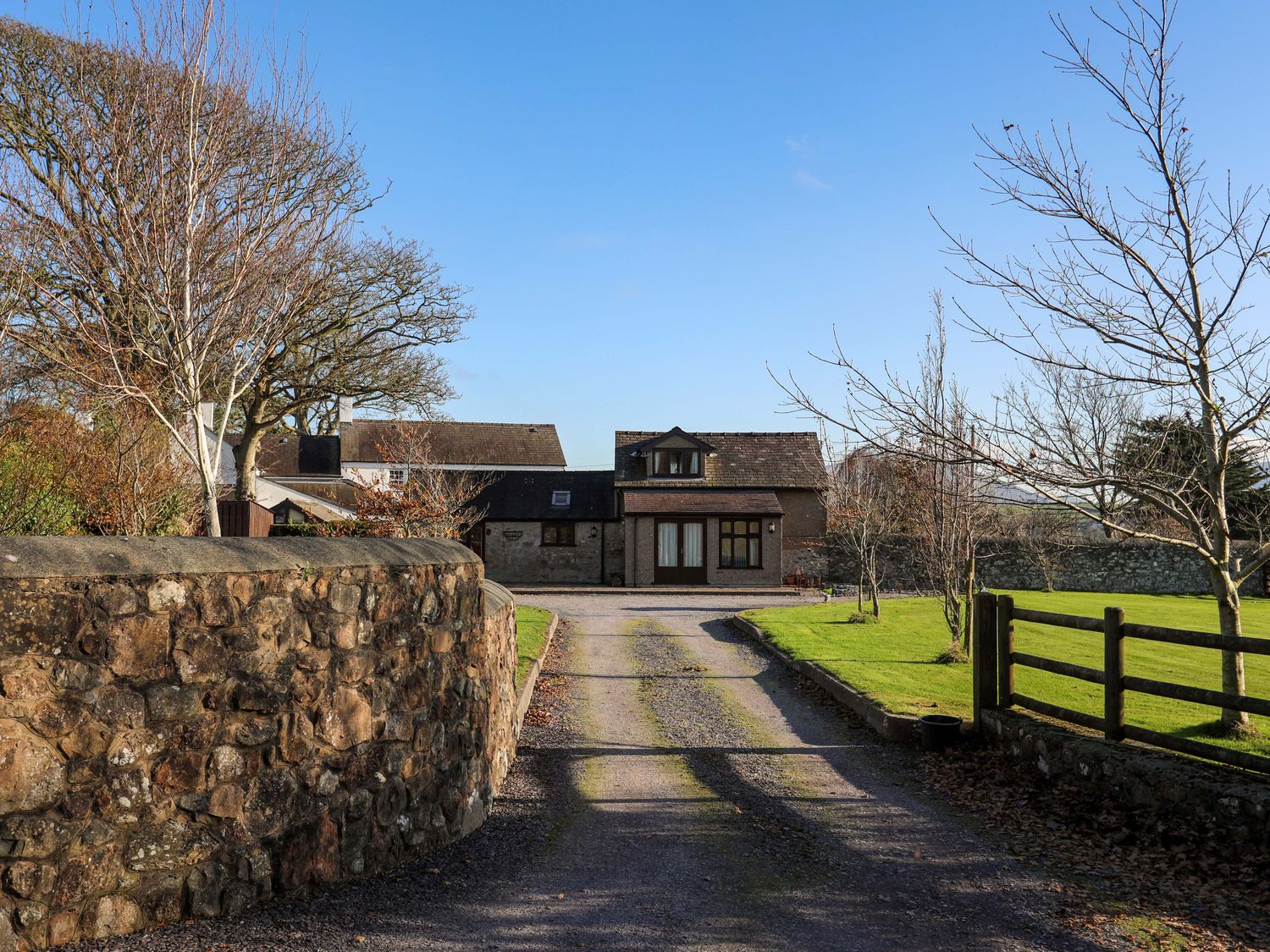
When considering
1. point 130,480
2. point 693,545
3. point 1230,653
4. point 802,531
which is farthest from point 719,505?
point 1230,653

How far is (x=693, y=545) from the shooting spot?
33.5 metres

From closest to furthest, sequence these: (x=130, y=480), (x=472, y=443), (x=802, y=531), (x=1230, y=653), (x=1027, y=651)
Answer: (x=1230, y=653)
(x=130, y=480)
(x=1027, y=651)
(x=802, y=531)
(x=472, y=443)

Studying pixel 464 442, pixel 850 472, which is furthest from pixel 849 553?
pixel 464 442

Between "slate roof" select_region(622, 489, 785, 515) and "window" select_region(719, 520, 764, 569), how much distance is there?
66 centimetres

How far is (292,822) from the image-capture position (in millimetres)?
4641

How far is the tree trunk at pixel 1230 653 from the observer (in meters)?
7.79

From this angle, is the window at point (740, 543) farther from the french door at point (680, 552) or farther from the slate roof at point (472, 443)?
the slate roof at point (472, 443)

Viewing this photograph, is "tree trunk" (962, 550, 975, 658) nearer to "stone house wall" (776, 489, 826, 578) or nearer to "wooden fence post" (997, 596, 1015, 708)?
"wooden fence post" (997, 596, 1015, 708)

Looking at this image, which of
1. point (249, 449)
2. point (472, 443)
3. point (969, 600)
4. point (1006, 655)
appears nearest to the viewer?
point (1006, 655)

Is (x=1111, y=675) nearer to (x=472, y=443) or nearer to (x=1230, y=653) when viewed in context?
(x=1230, y=653)

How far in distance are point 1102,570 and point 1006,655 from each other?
25.6m

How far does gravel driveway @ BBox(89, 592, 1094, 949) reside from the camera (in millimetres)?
4516

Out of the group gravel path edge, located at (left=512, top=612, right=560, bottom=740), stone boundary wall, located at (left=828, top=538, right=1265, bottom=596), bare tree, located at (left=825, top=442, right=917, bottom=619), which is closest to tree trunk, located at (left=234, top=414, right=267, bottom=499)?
gravel path edge, located at (left=512, top=612, right=560, bottom=740)

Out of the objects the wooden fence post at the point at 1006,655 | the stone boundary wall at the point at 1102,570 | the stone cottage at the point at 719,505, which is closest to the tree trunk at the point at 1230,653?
the wooden fence post at the point at 1006,655
